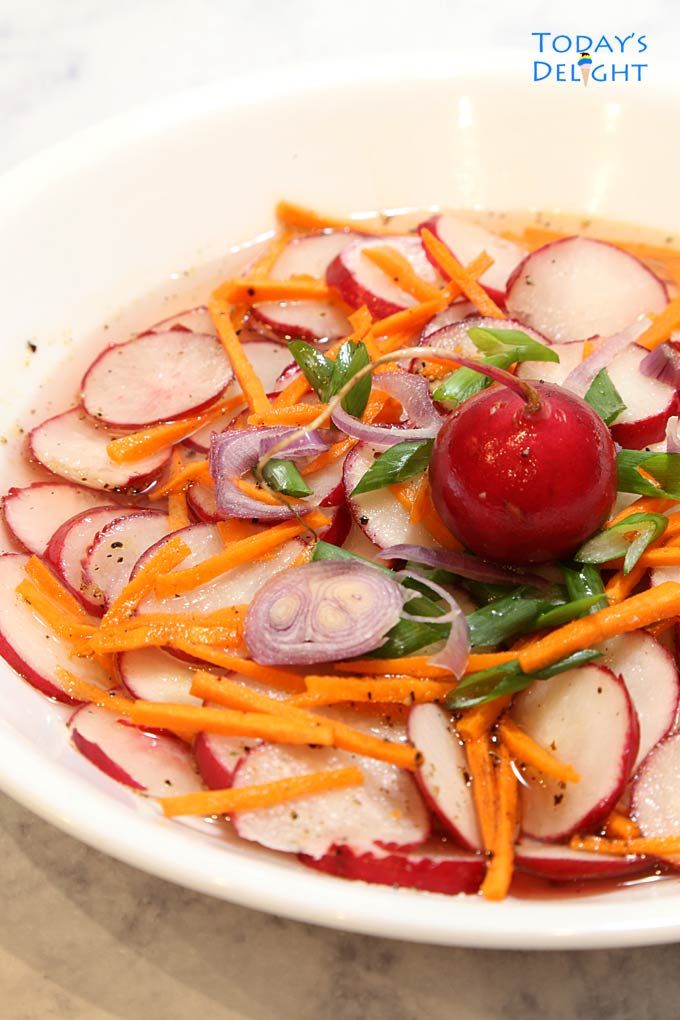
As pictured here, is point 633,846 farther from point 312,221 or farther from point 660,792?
point 312,221

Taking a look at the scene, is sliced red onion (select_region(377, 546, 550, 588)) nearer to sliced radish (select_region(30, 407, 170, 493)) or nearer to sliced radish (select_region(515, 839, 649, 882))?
sliced radish (select_region(515, 839, 649, 882))

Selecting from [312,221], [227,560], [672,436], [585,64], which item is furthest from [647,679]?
[585,64]

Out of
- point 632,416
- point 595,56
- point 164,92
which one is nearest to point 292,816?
point 632,416

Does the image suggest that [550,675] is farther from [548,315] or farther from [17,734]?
[548,315]

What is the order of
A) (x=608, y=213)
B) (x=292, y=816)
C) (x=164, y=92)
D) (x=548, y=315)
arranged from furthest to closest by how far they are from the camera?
(x=164, y=92)
(x=608, y=213)
(x=548, y=315)
(x=292, y=816)

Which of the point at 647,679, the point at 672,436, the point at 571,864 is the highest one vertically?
the point at 672,436

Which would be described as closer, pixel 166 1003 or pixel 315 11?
pixel 166 1003
